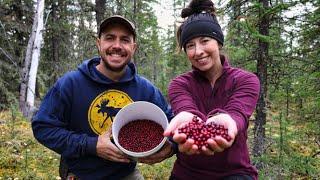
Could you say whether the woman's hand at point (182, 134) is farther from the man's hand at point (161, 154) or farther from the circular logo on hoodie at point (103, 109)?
the circular logo on hoodie at point (103, 109)

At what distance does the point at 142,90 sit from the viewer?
12.2ft

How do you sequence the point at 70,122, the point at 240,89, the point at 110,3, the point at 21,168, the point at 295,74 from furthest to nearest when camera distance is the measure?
1. the point at 110,3
2. the point at 295,74
3. the point at 21,168
4. the point at 70,122
5. the point at 240,89

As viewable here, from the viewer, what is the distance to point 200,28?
2.66 m

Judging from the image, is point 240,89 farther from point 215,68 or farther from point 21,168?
point 21,168

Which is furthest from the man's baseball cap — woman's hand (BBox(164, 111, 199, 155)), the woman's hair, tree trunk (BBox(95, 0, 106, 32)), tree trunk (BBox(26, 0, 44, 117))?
tree trunk (BBox(95, 0, 106, 32))

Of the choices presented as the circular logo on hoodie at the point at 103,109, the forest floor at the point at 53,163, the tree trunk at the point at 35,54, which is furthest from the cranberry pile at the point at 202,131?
the tree trunk at the point at 35,54

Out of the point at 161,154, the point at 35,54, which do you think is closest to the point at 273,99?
the point at 161,154

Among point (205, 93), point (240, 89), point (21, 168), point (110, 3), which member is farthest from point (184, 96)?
point (110, 3)

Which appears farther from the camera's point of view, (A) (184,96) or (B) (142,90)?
(B) (142,90)

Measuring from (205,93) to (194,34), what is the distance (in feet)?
1.35

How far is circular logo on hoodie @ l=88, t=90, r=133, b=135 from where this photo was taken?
3.49m

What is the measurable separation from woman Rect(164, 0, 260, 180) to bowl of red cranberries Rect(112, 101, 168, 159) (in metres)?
0.24

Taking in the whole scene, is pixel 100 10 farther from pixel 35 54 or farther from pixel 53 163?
pixel 53 163

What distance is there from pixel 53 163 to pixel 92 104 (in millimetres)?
4187
